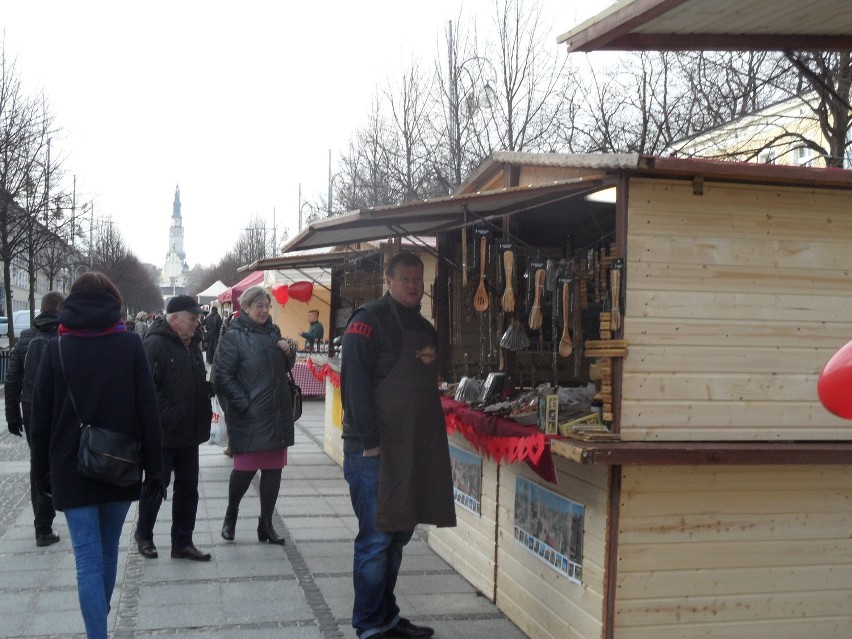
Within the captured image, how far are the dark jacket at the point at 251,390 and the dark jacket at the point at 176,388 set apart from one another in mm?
197

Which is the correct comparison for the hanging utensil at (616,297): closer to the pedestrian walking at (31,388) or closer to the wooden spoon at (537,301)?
the wooden spoon at (537,301)

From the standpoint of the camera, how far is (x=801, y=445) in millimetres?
4398

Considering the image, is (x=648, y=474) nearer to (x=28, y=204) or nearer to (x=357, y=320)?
(x=357, y=320)

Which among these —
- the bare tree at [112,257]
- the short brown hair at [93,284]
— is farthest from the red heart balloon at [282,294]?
the bare tree at [112,257]

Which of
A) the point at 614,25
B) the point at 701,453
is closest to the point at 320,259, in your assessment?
the point at 614,25

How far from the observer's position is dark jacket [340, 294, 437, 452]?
471cm

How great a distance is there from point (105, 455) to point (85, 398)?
29 centimetres

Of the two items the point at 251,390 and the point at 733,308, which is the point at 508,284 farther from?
the point at 251,390

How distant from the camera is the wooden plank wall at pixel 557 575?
4.36 metres

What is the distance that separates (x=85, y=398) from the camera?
14.6 feet

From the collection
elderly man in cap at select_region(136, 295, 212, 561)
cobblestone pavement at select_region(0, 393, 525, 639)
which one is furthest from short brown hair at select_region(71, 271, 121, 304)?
cobblestone pavement at select_region(0, 393, 525, 639)

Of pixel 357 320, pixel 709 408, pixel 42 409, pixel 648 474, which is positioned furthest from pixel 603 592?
pixel 42 409

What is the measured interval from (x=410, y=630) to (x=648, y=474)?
5.28 feet

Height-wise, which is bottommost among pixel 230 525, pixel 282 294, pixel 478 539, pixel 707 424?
pixel 230 525
